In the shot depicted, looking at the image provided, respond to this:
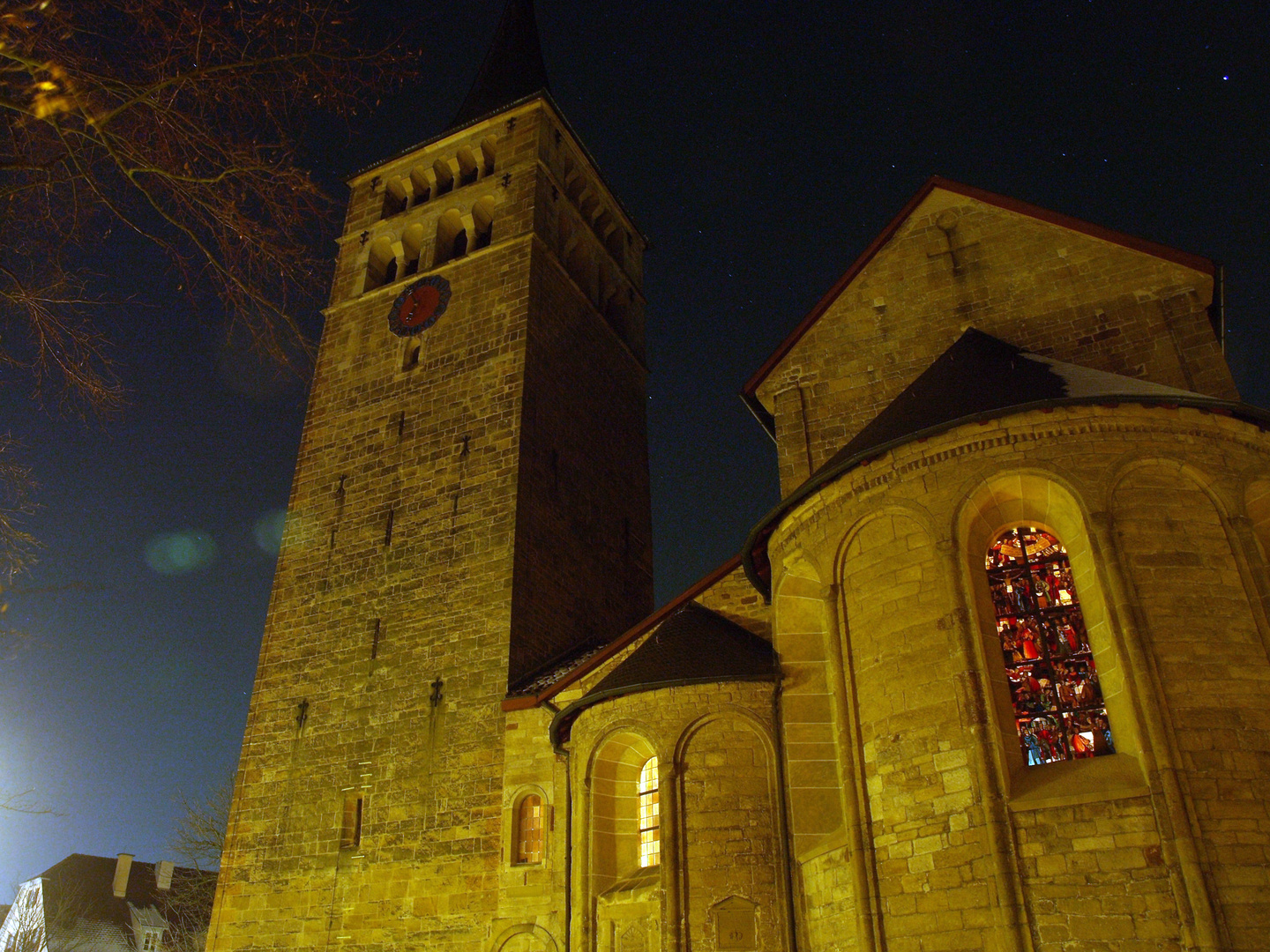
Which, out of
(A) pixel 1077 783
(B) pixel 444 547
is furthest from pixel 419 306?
(A) pixel 1077 783

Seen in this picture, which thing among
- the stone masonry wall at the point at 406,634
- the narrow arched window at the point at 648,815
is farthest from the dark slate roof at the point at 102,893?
the narrow arched window at the point at 648,815

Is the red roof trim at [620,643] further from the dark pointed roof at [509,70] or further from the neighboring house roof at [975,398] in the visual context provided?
the dark pointed roof at [509,70]

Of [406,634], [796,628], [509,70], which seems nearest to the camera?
[796,628]

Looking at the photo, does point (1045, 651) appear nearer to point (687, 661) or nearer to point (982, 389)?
point (982, 389)

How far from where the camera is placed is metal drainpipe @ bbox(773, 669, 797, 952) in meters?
11.1

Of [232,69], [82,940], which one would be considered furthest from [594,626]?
[82,940]

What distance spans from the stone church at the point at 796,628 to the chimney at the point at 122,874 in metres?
24.8

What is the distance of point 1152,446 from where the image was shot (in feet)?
33.7

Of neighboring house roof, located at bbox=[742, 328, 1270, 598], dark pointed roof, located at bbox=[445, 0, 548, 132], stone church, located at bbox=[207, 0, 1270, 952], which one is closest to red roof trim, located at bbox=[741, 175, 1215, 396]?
stone church, located at bbox=[207, 0, 1270, 952]

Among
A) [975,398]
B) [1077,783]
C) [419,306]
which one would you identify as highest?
[419,306]

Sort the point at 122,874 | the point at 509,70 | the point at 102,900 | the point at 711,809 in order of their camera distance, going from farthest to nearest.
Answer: the point at 122,874 → the point at 102,900 → the point at 509,70 → the point at 711,809

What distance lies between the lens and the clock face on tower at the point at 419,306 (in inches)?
880

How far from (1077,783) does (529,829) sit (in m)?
8.77

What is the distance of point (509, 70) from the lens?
29.5 meters
